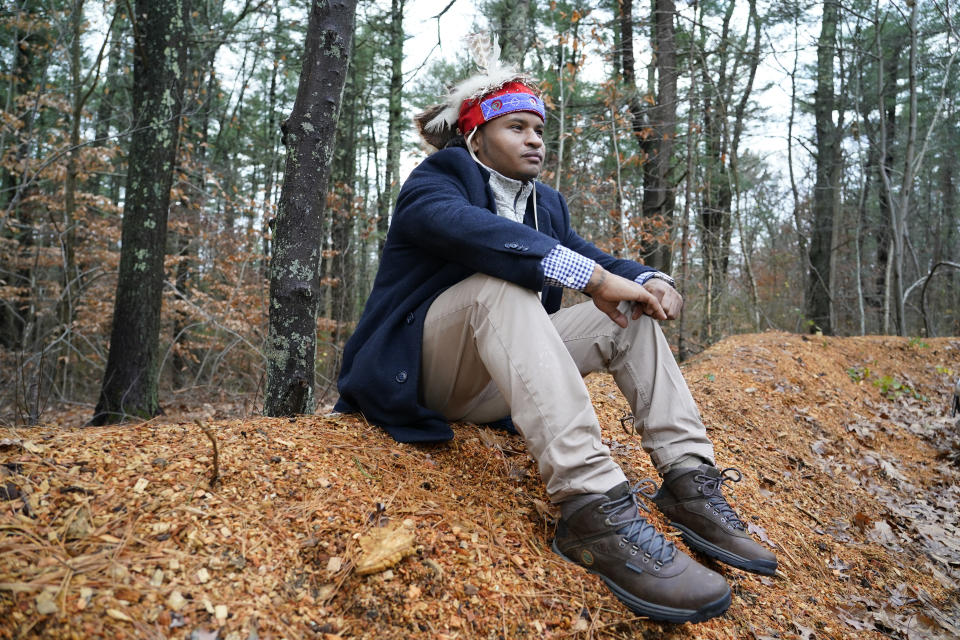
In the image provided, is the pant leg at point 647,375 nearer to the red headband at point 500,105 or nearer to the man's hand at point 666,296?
the man's hand at point 666,296

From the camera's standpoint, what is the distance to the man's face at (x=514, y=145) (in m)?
2.47

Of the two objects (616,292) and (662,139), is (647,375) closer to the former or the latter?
(616,292)

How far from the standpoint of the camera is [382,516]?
181 cm

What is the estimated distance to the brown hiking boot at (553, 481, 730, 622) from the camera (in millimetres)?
1621

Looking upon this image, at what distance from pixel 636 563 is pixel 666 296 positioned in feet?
3.35

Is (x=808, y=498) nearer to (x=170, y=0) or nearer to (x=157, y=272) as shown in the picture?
(x=157, y=272)

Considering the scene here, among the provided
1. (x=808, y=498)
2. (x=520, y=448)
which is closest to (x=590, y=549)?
(x=520, y=448)

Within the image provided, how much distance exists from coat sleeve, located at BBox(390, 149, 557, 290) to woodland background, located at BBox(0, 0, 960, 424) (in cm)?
326

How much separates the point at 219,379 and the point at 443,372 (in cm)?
773

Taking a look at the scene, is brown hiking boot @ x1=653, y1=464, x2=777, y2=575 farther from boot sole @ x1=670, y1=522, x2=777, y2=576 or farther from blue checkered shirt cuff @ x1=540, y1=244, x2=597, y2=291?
blue checkered shirt cuff @ x1=540, y1=244, x2=597, y2=291

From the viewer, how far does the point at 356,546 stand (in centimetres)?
164

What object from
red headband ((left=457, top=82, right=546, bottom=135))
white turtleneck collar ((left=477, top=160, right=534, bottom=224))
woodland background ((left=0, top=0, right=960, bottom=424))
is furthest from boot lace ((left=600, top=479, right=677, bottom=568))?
woodland background ((left=0, top=0, right=960, bottom=424))

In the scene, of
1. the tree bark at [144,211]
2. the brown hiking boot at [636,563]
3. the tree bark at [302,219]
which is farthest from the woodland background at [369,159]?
the brown hiking boot at [636,563]

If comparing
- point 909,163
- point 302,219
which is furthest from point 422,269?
point 909,163
